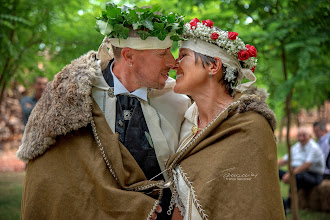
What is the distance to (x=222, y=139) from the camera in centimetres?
259

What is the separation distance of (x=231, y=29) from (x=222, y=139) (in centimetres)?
199

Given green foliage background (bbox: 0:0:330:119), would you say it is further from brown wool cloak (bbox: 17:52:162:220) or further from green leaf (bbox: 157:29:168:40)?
brown wool cloak (bbox: 17:52:162:220)

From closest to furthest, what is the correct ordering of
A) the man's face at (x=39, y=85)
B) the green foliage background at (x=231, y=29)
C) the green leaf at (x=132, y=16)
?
the green leaf at (x=132, y=16), the green foliage background at (x=231, y=29), the man's face at (x=39, y=85)

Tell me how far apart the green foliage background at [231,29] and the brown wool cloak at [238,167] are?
4.89 ft

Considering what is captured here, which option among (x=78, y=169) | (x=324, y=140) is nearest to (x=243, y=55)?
(x=78, y=169)

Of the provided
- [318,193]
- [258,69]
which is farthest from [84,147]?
[318,193]

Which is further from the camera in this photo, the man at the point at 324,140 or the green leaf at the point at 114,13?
the man at the point at 324,140

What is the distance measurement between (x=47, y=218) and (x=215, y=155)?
1215 millimetres

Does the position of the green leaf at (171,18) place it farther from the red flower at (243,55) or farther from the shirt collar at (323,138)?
the shirt collar at (323,138)

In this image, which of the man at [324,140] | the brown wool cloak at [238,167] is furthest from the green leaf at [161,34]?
the man at [324,140]

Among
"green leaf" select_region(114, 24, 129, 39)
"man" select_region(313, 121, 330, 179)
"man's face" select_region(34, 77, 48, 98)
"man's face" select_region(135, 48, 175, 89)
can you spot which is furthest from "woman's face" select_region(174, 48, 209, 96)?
"man" select_region(313, 121, 330, 179)

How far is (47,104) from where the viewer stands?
266cm

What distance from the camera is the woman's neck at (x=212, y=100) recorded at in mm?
2805

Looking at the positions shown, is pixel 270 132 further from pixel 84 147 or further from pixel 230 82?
pixel 84 147
